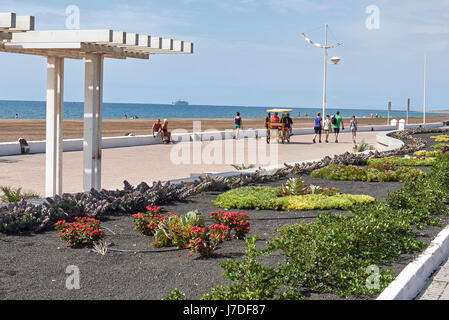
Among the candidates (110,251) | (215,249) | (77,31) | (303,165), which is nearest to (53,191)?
(77,31)

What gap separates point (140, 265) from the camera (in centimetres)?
573

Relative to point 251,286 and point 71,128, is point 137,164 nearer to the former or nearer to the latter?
point 251,286

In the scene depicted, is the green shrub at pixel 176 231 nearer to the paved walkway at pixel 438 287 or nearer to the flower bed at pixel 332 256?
the flower bed at pixel 332 256

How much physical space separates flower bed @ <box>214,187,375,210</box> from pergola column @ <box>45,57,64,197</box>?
294 cm

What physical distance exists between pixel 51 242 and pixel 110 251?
0.88 meters

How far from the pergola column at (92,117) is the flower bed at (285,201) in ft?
7.41

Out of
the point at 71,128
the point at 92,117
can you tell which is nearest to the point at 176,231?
the point at 92,117

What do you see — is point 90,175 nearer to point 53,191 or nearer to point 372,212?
point 53,191

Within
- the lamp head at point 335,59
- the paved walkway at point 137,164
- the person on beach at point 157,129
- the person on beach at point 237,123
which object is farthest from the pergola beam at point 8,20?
the lamp head at point 335,59

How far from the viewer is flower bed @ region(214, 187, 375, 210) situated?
9078 mm

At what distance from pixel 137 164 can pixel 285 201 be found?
321 inches

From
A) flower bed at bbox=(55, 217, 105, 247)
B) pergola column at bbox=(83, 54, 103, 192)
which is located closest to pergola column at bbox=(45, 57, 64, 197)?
pergola column at bbox=(83, 54, 103, 192)

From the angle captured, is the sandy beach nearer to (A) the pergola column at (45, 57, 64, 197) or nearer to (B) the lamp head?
(B) the lamp head

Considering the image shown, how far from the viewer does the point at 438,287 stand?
5332 millimetres
